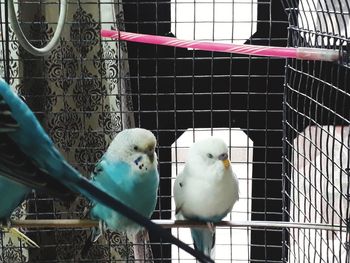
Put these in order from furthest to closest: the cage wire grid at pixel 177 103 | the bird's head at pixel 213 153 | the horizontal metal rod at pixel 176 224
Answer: the cage wire grid at pixel 177 103
the bird's head at pixel 213 153
the horizontal metal rod at pixel 176 224

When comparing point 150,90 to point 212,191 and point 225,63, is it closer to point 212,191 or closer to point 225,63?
point 225,63

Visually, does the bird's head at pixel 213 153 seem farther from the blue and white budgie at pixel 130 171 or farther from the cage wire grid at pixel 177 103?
the cage wire grid at pixel 177 103

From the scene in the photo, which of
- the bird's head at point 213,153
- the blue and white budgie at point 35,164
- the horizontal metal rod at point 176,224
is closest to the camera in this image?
the blue and white budgie at point 35,164

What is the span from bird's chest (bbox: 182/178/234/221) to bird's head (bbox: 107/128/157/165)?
92mm

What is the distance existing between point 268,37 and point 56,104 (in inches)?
19.0

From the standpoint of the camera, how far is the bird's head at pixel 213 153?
0.90 m

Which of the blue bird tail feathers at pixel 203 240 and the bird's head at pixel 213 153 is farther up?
the bird's head at pixel 213 153

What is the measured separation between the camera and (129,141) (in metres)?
0.85

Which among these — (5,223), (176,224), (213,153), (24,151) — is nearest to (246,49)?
(213,153)

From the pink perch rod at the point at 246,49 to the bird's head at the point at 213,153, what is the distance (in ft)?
0.56

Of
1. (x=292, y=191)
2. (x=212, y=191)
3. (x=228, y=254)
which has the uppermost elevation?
(x=212, y=191)

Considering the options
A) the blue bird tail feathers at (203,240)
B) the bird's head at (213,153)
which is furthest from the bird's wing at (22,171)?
the blue bird tail feathers at (203,240)

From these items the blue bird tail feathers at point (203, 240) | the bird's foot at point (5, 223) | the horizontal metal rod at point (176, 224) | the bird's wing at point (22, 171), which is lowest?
the blue bird tail feathers at point (203, 240)

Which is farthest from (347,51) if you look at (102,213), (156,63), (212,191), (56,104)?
(56,104)
